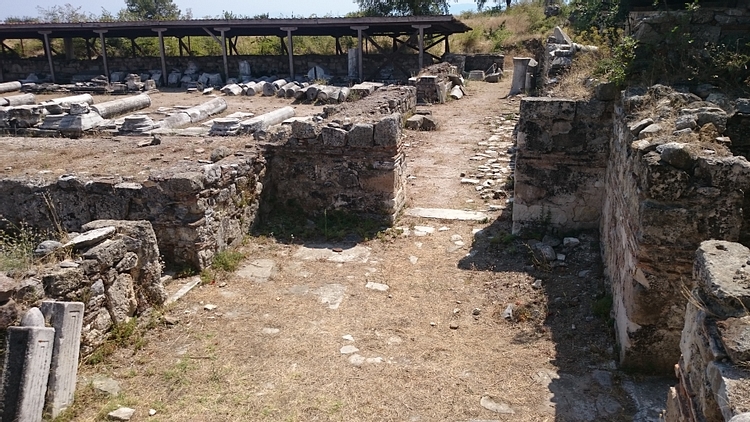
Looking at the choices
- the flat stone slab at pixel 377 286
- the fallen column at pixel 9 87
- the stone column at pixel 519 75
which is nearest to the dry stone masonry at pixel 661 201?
the flat stone slab at pixel 377 286

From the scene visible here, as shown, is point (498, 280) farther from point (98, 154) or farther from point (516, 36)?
point (516, 36)

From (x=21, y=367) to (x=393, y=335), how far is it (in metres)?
2.97

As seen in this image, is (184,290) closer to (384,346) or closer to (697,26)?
(384,346)

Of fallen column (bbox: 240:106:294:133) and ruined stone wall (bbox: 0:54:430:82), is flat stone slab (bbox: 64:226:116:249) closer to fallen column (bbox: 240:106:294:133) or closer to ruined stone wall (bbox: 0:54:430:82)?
fallen column (bbox: 240:106:294:133)

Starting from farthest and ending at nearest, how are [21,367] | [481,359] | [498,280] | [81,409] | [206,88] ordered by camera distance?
[206,88]
[498,280]
[481,359]
[81,409]
[21,367]

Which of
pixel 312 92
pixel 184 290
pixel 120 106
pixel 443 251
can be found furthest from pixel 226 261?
pixel 312 92

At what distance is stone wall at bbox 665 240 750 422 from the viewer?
226cm

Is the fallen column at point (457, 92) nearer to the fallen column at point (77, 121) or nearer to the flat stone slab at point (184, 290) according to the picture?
the fallen column at point (77, 121)

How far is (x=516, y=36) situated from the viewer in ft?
97.6

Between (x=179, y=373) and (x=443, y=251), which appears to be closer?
Answer: (x=179, y=373)

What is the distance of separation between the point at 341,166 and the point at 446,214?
1786 mm

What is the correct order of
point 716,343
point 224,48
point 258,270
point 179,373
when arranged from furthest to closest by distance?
point 224,48, point 258,270, point 179,373, point 716,343

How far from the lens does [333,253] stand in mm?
7234

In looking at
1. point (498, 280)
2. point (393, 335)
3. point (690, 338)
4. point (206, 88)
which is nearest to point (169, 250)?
point (393, 335)
